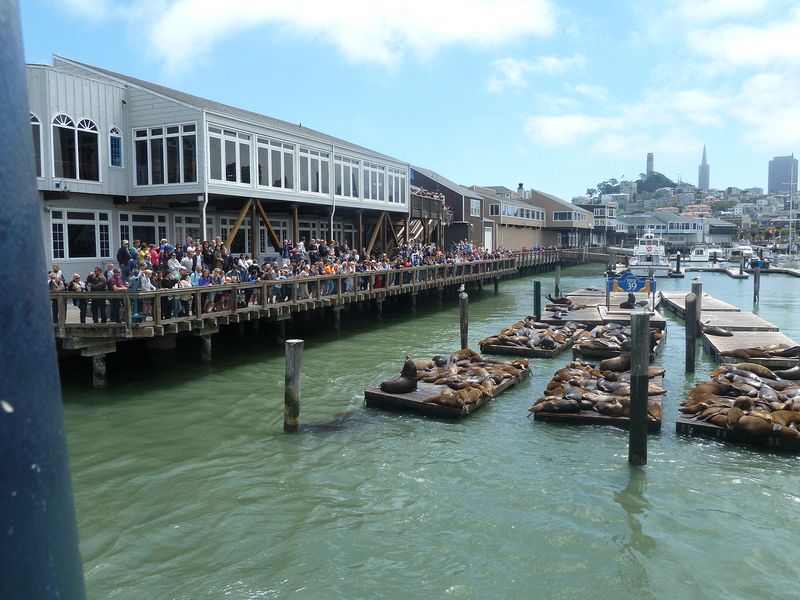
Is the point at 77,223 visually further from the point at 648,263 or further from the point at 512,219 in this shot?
the point at 648,263

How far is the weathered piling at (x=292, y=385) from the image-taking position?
1199 centimetres

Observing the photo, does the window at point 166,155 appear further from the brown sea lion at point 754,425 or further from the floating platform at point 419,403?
the brown sea lion at point 754,425

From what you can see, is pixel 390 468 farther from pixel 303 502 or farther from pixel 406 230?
pixel 406 230

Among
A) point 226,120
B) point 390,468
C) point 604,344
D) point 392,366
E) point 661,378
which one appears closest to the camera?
point 390,468

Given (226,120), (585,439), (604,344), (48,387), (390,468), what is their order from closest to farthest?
(48,387)
(390,468)
(585,439)
(604,344)
(226,120)

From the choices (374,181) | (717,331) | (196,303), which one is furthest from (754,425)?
(374,181)

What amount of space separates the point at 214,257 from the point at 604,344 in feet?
38.7

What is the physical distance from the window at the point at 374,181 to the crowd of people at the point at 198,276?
5.91 m

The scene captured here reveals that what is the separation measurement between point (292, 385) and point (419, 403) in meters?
2.80

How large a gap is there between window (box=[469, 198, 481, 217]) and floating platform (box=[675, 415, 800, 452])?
46.2 meters

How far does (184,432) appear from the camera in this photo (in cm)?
1227

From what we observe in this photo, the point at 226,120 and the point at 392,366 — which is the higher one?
the point at 226,120

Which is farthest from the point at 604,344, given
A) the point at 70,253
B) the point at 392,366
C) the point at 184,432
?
the point at 70,253

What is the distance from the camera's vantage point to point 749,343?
19.9m
